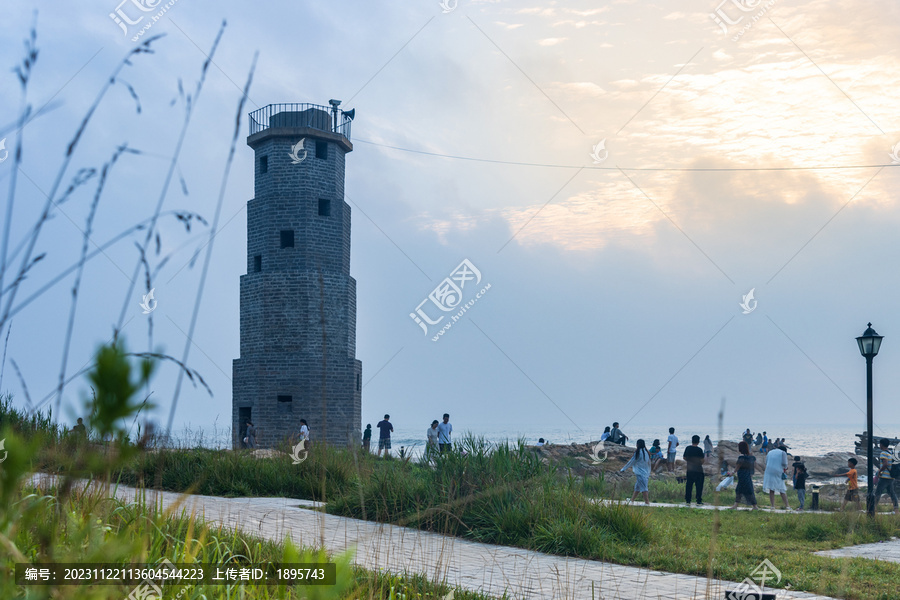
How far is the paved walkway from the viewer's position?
5715 mm

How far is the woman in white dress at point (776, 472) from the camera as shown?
14.7 metres

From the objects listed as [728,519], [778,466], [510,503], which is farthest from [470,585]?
[778,466]

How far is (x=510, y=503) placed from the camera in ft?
29.3

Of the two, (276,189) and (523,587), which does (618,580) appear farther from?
(276,189)

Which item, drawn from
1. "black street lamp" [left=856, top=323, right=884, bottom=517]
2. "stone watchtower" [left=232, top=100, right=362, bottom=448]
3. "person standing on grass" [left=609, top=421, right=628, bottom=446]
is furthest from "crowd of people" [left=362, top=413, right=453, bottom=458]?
"person standing on grass" [left=609, top=421, right=628, bottom=446]

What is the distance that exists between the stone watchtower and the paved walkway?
19017 millimetres

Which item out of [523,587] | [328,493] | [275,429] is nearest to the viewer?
[523,587]

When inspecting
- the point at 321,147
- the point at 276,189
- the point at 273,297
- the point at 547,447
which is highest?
the point at 321,147

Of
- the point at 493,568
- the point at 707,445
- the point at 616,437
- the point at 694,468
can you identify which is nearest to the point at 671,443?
the point at 707,445

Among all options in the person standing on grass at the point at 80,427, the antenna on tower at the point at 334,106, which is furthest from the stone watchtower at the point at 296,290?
the person standing on grass at the point at 80,427

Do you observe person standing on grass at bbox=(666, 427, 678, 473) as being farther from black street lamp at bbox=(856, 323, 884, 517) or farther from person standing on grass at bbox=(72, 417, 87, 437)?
person standing on grass at bbox=(72, 417, 87, 437)

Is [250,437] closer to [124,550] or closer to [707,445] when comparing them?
[707,445]

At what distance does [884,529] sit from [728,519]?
240 cm

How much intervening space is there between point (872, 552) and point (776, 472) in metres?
5.97
